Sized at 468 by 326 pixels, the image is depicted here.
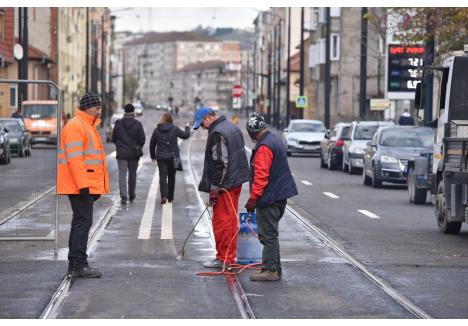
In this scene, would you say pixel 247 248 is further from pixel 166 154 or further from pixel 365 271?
pixel 166 154

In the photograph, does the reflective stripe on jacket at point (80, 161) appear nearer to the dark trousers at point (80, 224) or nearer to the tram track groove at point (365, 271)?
the dark trousers at point (80, 224)

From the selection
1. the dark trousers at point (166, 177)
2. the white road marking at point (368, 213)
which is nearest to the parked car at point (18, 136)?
the dark trousers at point (166, 177)

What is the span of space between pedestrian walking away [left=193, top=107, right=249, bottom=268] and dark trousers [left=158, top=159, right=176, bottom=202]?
9988mm

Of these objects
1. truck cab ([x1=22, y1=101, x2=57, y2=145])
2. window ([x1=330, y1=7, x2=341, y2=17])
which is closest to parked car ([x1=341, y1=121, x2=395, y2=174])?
truck cab ([x1=22, y1=101, x2=57, y2=145])

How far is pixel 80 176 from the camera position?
1315 centimetres

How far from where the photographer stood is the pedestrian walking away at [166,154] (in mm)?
24031

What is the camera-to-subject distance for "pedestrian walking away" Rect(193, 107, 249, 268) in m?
13.8

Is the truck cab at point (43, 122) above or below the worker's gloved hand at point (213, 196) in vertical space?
above

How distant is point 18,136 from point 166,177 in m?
6.51

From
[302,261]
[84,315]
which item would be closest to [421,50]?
[302,261]

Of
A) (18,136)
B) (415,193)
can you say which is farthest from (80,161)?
(18,136)

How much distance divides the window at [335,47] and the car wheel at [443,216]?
70.9 metres

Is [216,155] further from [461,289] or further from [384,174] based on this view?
[384,174]

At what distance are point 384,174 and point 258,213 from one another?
57.3 feet
